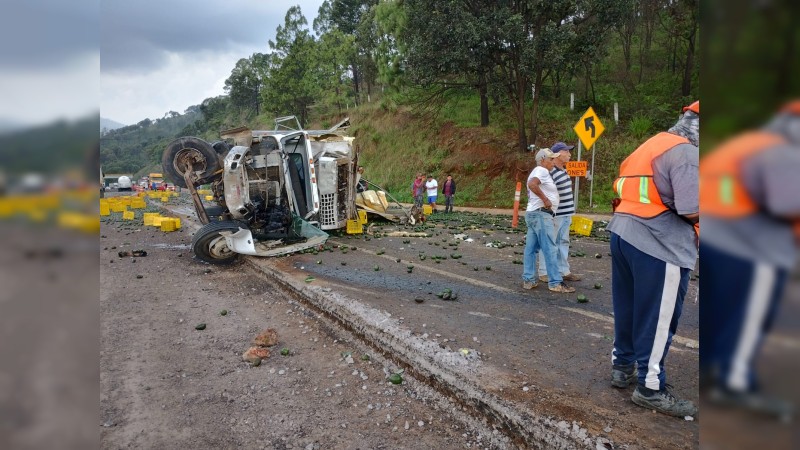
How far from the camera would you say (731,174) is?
595 millimetres

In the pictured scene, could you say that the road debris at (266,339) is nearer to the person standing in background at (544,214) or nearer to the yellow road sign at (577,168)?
the person standing in background at (544,214)

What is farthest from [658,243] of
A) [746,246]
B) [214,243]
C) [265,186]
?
[265,186]

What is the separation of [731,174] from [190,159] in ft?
30.0

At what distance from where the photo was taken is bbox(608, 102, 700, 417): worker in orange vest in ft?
8.96

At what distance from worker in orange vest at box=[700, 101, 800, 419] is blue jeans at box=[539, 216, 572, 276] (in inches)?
218

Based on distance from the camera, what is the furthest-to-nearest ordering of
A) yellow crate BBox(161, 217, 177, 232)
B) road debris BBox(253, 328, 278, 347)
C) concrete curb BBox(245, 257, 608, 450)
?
yellow crate BBox(161, 217, 177, 232) → road debris BBox(253, 328, 278, 347) → concrete curb BBox(245, 257, 608, 450)

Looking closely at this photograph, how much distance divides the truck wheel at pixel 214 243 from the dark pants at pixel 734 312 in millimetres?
8182

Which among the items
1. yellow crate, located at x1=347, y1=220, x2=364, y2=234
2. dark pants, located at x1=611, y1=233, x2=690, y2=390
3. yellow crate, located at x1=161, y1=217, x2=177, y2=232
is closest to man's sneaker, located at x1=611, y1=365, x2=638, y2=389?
dark pants, located at x1=611, y1=233, x2=690, y2=390

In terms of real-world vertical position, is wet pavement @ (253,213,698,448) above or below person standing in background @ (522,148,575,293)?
below

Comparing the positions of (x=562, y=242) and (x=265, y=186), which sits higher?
(x=265, y=186)

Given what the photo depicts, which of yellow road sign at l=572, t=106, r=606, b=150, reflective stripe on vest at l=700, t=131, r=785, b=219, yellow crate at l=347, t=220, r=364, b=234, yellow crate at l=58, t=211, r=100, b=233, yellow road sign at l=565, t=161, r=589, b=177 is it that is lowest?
yellow crate at l=347, t=220, r=364, b=234

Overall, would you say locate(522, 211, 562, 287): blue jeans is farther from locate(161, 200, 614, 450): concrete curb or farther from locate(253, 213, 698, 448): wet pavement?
locate(161, 200, 614, 450): concrete curb

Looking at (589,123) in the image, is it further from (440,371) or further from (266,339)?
(266,339)

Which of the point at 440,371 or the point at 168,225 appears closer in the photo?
the point at 440,371
